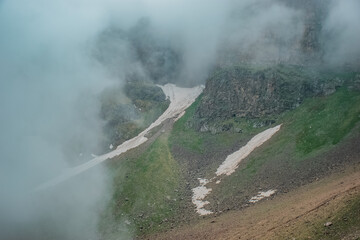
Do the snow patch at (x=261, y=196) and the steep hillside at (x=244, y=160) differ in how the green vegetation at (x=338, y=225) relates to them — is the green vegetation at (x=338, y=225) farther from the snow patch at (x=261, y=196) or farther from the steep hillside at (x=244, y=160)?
the snow patch at (x=261, y=196)

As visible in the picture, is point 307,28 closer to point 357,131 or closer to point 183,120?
point 183,120

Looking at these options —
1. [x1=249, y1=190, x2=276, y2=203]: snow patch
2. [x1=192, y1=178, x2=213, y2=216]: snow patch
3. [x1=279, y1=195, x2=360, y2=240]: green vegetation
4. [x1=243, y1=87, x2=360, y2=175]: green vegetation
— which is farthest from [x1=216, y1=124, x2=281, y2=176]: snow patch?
[x1=279, y1=195, x2=360, y2=240]: green vegetation

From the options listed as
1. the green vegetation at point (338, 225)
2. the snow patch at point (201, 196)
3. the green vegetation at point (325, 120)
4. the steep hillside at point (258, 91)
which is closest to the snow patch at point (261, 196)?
the snow patch at point (201, 196)

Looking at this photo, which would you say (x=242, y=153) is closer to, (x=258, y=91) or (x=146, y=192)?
(x=146, y=192)

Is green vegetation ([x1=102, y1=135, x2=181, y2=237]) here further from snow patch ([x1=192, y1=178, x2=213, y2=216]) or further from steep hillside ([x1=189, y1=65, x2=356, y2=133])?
steep hillside ([x1=189, y1=65, x2=356, y2=133])

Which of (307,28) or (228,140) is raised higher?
(307,28)

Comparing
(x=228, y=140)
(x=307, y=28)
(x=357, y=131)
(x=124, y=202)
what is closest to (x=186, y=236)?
(x=124, y=202)

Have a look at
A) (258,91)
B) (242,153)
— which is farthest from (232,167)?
(258,91)
